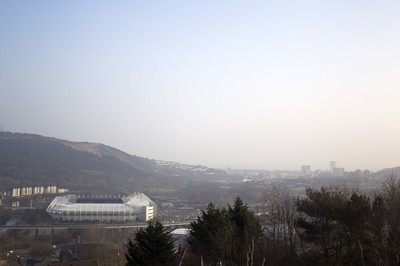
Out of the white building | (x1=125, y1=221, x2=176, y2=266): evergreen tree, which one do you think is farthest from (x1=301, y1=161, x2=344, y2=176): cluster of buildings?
(x1=125, y1=221, x2=176, y2=266): evergreen tree

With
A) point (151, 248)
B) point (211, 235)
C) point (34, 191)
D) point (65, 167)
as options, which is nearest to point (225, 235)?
point (211, 235)

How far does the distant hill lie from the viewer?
8238cm

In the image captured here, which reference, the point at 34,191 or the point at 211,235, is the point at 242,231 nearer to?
the point at 211,235

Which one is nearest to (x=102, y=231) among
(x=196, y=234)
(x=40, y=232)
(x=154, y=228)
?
(x=40, y=232)

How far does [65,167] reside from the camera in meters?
96.4

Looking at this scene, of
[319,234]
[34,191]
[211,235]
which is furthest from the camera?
[34,191]

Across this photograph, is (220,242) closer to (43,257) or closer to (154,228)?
(154,228)

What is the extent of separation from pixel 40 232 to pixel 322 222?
32.5m

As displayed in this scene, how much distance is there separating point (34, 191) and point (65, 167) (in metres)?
24.8

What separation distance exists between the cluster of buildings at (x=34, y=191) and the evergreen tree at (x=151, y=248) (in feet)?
206

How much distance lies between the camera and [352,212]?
38.3ft

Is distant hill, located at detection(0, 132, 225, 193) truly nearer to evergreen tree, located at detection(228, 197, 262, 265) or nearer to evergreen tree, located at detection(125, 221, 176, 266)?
evergreen tree, located at detection(228, 197, 262, 265)

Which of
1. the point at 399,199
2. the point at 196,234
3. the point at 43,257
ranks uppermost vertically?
the point at 399,199

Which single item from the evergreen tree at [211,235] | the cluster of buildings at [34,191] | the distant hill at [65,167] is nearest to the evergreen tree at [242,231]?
the evergreen tree at [211,235]
